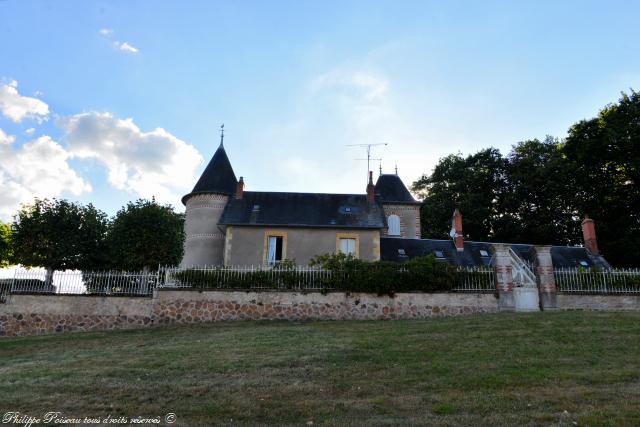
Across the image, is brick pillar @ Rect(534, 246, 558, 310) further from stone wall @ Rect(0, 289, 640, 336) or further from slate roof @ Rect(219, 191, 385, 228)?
slate roof @ Rect(219, 191, 385, 228)

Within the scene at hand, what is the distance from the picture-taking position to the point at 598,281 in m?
15.2

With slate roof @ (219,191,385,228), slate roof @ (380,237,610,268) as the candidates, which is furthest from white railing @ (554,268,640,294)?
slate roof @ (219,191,385,228)

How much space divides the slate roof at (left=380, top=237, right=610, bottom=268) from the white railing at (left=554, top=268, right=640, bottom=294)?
6.98 m

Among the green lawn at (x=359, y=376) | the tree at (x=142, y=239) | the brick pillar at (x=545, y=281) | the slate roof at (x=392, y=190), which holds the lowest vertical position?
the green lawn at (x=359, y=376)

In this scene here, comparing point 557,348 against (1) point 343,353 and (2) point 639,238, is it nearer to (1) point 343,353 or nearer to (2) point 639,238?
(1) point 343,353

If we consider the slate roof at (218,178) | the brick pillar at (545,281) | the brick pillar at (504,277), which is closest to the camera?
the brick pillar at (504,277)

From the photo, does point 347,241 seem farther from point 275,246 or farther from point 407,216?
point 407,216

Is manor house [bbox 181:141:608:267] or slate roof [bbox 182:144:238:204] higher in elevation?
slate roof [bbox 182:144:238:204]

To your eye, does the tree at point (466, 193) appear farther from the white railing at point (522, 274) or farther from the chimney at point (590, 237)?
the white railing at point (522, 274)

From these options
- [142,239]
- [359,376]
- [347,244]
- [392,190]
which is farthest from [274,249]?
[359,376]

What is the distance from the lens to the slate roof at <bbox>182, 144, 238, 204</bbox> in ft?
79.5

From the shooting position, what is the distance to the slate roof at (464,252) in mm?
22906

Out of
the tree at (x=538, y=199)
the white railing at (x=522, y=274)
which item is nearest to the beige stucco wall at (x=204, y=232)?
the white railing at (x=522, y=274)

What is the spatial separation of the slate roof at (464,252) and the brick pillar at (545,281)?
7.35 m
